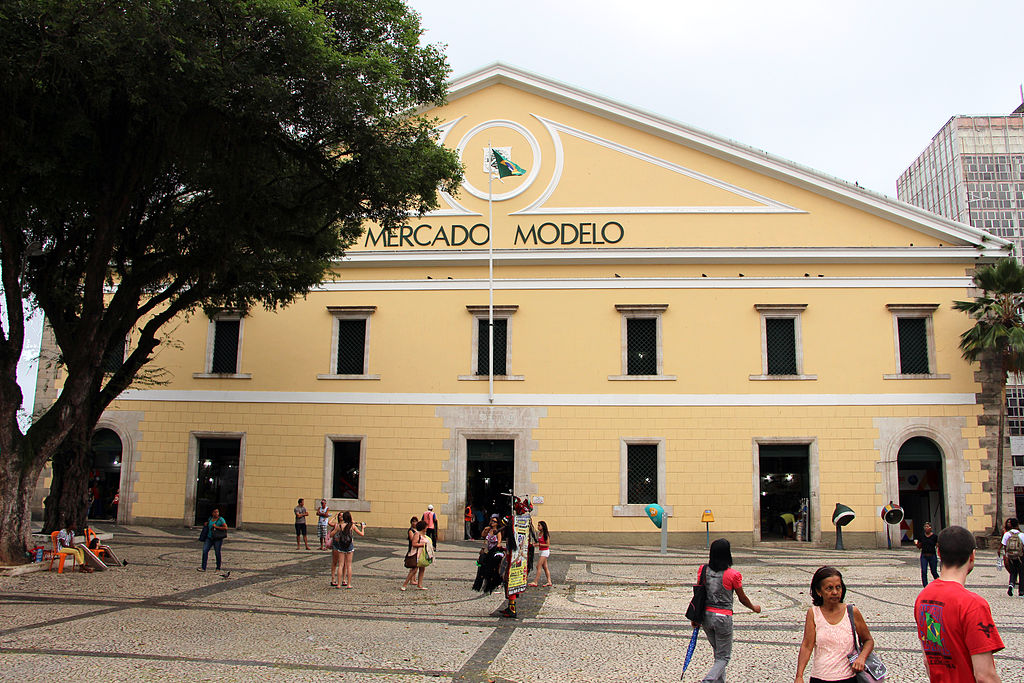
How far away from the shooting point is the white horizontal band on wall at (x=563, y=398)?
22938 millimetres

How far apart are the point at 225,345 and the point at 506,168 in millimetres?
10686

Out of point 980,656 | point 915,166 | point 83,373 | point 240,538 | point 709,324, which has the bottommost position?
point 240,538

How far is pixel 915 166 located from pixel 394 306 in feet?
149

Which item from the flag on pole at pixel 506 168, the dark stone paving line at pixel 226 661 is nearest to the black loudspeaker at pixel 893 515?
the flag on pole at pixel 506 168

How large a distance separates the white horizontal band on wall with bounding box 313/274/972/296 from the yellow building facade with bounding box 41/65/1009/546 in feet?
0.22

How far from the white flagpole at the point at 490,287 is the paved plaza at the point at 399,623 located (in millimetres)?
6659

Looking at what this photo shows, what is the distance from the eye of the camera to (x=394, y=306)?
24641 mm

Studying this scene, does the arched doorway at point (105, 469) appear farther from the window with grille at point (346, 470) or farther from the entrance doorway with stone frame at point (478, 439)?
the entrance doorway with stone frame at point (478, 439)

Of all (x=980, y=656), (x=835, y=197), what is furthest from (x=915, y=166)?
(x=980, y=656)

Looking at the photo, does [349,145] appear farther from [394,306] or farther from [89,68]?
[394,306]

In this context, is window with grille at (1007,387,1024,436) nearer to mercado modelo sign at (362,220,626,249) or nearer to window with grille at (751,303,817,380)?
window with grille at (751,303,817,380)

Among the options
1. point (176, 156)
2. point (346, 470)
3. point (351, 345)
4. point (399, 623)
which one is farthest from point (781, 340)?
point (176, 156)

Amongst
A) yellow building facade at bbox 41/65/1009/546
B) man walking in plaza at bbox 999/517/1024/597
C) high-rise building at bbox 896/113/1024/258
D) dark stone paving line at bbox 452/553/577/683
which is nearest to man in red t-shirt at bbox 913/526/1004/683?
dark stone paving line at bbox 452/553/577/683

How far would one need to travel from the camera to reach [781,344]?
23672mm
